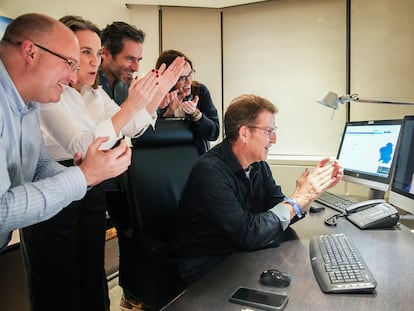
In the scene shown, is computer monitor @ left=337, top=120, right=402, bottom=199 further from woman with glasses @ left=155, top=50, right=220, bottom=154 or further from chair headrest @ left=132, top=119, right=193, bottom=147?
chair headrest @ left=132, top=119, right=193, bottom=147

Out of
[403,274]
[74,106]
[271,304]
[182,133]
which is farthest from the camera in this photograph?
[182,133]

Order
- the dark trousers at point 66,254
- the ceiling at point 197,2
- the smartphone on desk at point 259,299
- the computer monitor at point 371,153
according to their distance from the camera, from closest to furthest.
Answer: the smartphone on desk at point 259,299, the dark trousers at point 66,254, the computer monitor at point 371,153, the ceiling at point 197,2

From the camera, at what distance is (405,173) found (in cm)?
153

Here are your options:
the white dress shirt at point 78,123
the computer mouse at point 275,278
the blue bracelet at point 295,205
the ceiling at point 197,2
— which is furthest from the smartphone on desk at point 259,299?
the ceiling at point 197,2

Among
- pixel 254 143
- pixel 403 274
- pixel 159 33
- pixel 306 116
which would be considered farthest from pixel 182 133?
pixel 159 33

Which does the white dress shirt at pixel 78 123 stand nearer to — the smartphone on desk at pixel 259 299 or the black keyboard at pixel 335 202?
the smartphone on desk at pixel 259 299

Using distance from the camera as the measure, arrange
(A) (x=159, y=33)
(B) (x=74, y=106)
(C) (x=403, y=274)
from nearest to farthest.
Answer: (C) (x=403, y=274), (B) (x=74, y=106), (A) (x=159, y=33)

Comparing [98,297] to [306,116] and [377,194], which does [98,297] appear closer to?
[377,194]

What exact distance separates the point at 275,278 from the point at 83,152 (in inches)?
32.6

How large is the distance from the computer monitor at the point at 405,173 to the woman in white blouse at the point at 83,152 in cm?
109

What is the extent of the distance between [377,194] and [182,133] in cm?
112

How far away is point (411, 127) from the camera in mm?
1563

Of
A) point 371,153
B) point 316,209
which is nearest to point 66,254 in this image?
point 316,209

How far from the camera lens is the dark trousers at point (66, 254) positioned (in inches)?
56.6
